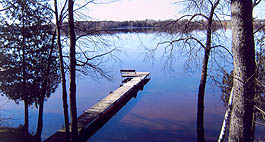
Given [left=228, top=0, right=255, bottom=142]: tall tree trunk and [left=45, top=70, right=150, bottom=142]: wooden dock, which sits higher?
[left=228, top=0, right=255, bottom=142]: tall tree trunk

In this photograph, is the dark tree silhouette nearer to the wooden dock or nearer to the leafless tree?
the wooden dock

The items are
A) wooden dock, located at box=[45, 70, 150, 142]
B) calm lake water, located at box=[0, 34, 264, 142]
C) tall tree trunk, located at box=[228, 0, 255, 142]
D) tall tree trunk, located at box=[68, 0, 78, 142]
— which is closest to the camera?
tall tree trunk, located at box=[228, 0, 255, 142]

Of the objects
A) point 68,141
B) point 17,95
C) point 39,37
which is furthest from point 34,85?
point 68,141

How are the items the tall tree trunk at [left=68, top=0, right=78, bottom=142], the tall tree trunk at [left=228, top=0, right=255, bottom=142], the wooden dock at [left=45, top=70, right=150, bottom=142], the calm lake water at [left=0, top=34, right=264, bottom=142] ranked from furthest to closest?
the calm lake water at [left=0, top=34, right=264, bottom=142], the wooden dock at [left=45, top=70, right=150, bottom=142], the tall tree trunk at [left=68, top=0, right=78, bottom=142], the tall tree trunk at [left=228, top=0, right=255, bottom=142]

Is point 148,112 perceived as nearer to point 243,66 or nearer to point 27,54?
point 27,54

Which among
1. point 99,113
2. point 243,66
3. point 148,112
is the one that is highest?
point 243,66

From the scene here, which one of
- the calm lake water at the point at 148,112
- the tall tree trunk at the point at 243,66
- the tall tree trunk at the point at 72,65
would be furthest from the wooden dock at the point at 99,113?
the tall tree trunk at the point at 243,66

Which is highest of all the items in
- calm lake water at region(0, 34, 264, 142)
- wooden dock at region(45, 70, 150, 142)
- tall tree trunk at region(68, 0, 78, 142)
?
tall tree trunk at region(68, 0, 78, 142)

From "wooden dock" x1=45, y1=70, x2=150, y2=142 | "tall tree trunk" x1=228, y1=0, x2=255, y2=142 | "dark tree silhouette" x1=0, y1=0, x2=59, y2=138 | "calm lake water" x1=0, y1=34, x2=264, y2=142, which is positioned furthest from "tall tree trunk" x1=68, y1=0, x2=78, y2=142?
"tall tree trunk" x1=228, y1=0, x2=255, y2=142

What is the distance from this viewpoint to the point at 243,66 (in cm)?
443

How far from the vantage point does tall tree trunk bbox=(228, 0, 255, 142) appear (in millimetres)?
4410

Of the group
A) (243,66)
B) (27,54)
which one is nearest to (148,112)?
(27,54)

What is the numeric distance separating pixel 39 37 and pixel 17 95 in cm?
293

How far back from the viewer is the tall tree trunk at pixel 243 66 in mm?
4410
